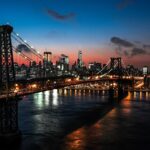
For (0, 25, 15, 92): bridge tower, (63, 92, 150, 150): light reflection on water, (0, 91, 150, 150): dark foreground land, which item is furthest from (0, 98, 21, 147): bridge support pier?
(63, 92, 150, 150): light reflection on water

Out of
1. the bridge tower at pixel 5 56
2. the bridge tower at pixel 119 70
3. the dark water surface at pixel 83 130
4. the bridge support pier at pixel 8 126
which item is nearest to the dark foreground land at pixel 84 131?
the dark water surface at pixel 83 130

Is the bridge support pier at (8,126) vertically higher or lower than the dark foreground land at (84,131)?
higher

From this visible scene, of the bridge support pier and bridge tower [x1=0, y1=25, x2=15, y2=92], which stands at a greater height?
bridge tower [x1=0, y1=25, x2=15, y2=92]

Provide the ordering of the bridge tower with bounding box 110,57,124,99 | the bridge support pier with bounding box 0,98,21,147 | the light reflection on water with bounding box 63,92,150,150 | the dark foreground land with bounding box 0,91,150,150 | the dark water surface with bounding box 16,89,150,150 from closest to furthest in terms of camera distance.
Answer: the bridge support pier with bounding box 0,98,21,147 → the dark foreground land with bounding box 0,91,150,150 → the dark water surface with bounding box 16,89,150,150 → the light reflection on water with bounding box 63,92,150,150 → the bridge tower with bounding box 110,57,124,99

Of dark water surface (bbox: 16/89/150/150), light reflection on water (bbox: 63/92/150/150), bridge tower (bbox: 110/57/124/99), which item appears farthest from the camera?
bridge tower (bbox: 110/57/124/99)

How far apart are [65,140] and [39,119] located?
13.3 m

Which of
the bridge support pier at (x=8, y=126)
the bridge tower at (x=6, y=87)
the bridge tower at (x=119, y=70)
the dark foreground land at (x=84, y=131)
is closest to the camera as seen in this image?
the bridge support pier at (x=8, y=126)

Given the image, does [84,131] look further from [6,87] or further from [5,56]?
[5,56]

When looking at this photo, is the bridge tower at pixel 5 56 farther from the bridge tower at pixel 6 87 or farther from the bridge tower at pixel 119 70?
the bridge tower at pixel 119 70

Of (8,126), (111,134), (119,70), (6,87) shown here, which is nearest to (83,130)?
(111,134)

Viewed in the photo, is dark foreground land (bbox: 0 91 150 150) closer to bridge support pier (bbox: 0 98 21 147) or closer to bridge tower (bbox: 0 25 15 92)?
bridge support pier (bbox: 0 98 21 147)

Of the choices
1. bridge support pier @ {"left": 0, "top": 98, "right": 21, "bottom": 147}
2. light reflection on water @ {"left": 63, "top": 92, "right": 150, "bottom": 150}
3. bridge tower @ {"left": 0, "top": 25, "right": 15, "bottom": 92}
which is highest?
bridge tower @ {"left": 0, "top": 25, "right": 15, "bottom": 92}

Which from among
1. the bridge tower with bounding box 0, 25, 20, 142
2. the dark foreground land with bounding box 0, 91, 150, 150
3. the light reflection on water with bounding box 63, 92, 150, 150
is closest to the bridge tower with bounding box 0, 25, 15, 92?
the bridge tower with bounding box 0, 25, 20, 142

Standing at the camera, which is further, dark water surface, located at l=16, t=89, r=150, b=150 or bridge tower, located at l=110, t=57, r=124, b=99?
bridge tower, located at l=110, t=57, r=124, b=99
